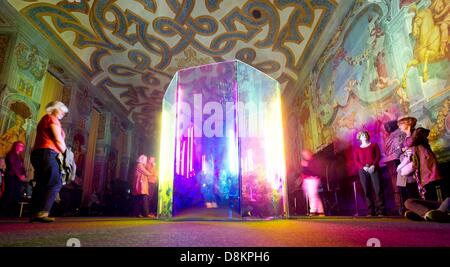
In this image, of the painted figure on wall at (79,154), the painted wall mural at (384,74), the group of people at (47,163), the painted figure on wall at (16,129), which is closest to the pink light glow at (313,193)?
the painted wall mural at (384,74)

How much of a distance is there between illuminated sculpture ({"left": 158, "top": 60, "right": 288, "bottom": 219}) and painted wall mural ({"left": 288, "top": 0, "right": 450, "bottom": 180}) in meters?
2.16

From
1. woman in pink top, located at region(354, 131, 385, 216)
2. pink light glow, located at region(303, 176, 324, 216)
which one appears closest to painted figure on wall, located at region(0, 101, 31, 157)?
pink light glow, located at region(303, 176, 324, 216)

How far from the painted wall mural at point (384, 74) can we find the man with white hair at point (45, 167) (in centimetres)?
484

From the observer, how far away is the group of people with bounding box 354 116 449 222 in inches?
98.0

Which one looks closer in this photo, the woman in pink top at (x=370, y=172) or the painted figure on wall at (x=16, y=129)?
the woman in pink top at (x=370, y=172)

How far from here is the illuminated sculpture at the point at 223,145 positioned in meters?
3.20

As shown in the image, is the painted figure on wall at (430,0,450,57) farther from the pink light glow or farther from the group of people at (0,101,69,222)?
the group of people at (0,101,69,222)

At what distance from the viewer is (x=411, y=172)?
3232 millimetres

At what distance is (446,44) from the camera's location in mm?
3283

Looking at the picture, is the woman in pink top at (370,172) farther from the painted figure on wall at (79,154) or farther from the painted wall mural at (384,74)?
the painted figure on wall at (79,154)

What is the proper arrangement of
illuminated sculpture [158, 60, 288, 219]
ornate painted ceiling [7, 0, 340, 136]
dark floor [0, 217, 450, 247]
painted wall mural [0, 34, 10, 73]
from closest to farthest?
dark floor [0, 217, 450, 247] → illuminated sculpture [158, 60, 288, 219] → painted wall mural [0, 34, 10, 73] → ornate painted ceiling [7, 0, 340, 136]

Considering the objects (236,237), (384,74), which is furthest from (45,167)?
(384,74)
